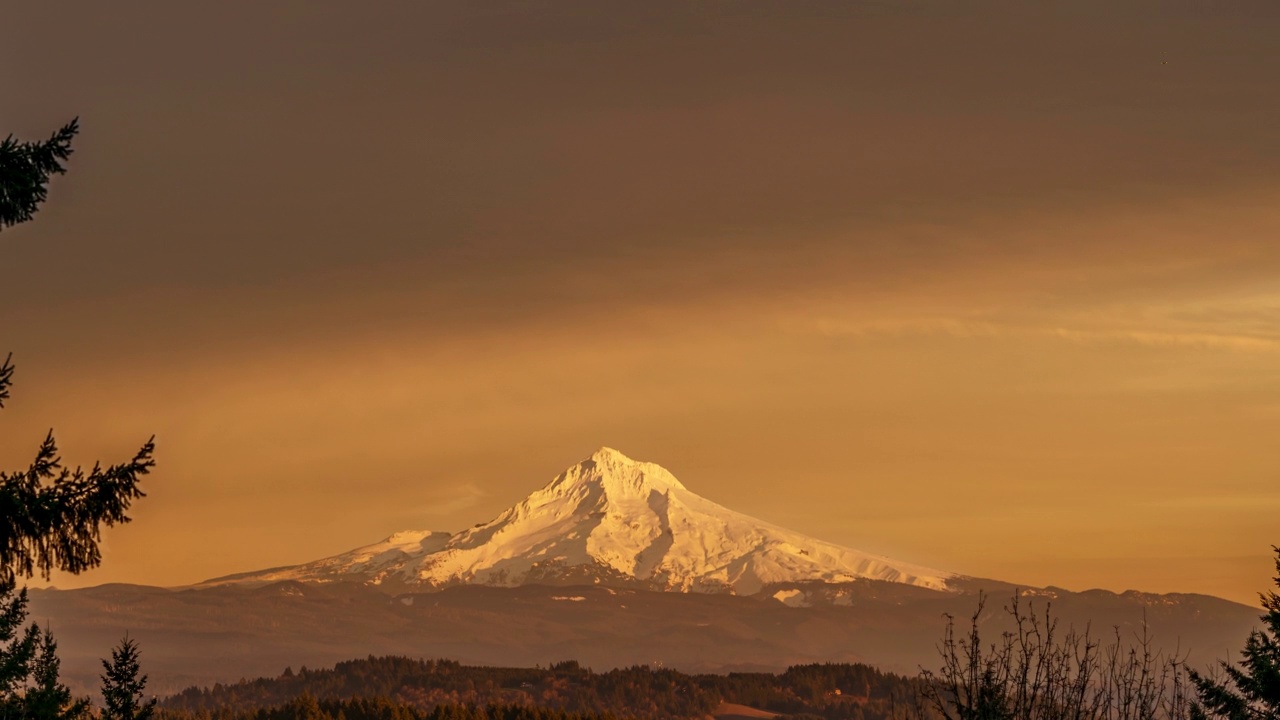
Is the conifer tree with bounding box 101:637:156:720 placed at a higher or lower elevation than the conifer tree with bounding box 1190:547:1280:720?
lower

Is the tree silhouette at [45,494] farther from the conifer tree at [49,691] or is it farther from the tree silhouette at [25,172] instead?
the conifer tree at [49,691]

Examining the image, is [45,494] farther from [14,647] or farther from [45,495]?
[14,647]

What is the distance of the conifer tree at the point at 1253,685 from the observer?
148 ft

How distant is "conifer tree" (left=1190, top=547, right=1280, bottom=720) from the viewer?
45.1 m

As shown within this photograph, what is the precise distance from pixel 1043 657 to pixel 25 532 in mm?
16211

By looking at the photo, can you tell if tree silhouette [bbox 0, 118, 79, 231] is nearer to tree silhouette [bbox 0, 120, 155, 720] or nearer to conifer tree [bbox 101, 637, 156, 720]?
tree silhouette [bbox 0, 120, 155, 720]

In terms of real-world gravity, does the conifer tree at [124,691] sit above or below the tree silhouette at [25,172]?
below

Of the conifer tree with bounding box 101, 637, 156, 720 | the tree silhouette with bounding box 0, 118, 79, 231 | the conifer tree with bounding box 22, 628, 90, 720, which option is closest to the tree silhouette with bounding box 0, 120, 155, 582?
the tree silhouette with bounding box 0, 118, 79, 231

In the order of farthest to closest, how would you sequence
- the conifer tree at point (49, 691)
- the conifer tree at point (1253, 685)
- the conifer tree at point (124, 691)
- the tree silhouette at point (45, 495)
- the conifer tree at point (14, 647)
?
the conifer tree at point (14, 647), the conifer tree at point (49, 691), the conifer tree at point (1253, 685), the conifer tree at point (124, 691), the tree silhouette at point (45, 495)

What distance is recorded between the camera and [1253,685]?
154 feet

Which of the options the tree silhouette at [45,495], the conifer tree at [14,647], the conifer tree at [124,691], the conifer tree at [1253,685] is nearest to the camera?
the tree silhouette at [45,495]

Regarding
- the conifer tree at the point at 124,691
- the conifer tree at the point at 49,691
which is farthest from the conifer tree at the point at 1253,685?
the conifer tree at the point at 49,691

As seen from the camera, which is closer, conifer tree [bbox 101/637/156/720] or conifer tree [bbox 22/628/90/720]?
conifer tree [bbox 101/637/156/720]

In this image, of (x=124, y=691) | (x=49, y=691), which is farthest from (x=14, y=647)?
(x=124, y=691)
